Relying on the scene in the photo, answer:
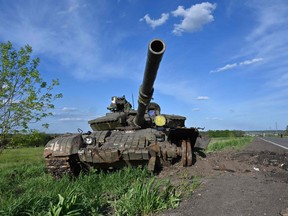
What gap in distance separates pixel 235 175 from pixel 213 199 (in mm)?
2667

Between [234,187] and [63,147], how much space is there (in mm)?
4609

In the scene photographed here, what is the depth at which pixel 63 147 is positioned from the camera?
9789 mm

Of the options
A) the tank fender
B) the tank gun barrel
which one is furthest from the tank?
the tank gun barrel

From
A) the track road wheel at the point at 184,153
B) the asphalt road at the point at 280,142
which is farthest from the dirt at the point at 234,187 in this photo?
the asphalt road at the point at 280,142

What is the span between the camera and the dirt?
19.2 feet

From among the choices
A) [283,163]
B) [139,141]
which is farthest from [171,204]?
[283,163]

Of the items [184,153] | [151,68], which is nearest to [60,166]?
[184,153]

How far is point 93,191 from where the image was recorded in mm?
7320

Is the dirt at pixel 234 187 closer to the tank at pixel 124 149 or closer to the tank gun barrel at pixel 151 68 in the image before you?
the tank at pixel 124 149

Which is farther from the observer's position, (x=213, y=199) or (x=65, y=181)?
(x=65, y=181)

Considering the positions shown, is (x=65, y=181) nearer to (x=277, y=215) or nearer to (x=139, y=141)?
(x=139, y=141)

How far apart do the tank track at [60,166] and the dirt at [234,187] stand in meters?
Result: 2.43

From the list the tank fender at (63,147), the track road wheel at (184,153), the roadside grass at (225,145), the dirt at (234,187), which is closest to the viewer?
the dirt at (234,187)

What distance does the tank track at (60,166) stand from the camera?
9805mm
